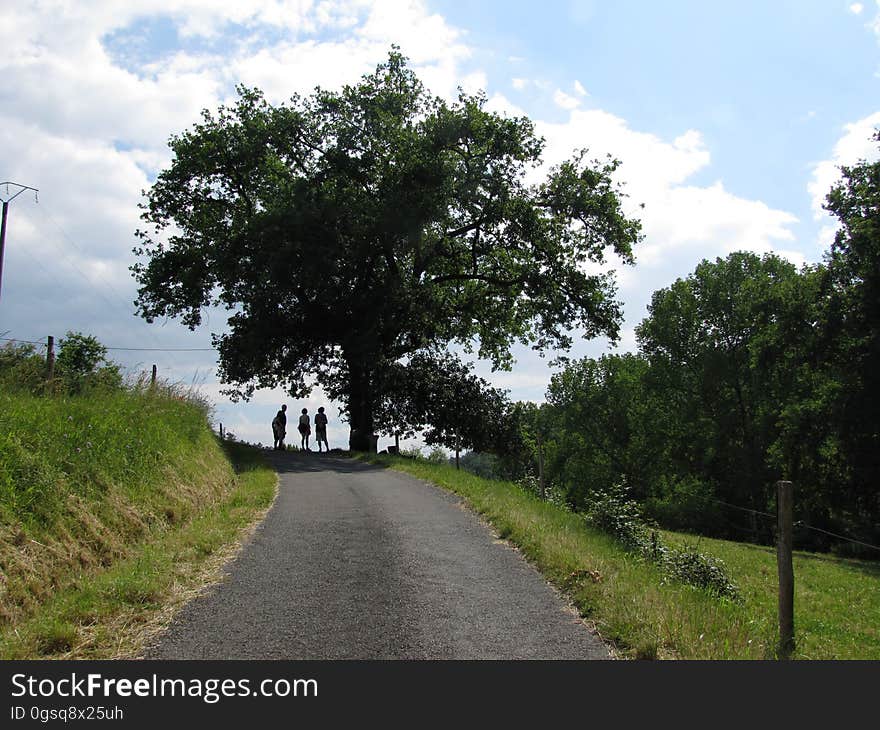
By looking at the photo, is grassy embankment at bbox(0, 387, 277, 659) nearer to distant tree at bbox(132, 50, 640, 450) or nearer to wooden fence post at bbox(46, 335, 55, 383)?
wooden fence post at bbox(46, 335, 55, 383)

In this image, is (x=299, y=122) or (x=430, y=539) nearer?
(x=430, y=539)

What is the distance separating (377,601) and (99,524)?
3544mm

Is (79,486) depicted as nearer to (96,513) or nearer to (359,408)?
(96,513)

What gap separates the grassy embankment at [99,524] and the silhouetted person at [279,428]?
17.1 meters

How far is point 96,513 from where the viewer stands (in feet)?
28.4

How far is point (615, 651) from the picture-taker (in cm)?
607

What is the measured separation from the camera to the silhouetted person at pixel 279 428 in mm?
30531

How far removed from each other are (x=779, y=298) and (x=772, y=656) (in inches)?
1170

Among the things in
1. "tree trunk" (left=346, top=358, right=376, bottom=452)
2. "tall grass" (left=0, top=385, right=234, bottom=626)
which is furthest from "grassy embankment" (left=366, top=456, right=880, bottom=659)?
"tree trunk" (left=346, top=358, right=376, bottom=452)

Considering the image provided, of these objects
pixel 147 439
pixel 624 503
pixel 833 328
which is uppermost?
pixel 833 328

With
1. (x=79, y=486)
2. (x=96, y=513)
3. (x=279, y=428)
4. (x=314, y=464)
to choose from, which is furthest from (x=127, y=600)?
(x=279, y=428)
